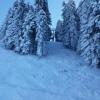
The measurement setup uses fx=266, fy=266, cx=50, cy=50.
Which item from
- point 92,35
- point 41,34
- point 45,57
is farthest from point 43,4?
point 92,35

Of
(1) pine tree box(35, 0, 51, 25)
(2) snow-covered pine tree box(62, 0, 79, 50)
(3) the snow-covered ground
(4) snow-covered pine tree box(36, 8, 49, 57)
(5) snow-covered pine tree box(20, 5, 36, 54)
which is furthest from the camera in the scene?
(2) snow-covered pine tree box(62, 0, 79, 50)

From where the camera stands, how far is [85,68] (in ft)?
101

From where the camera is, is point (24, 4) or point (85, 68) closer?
point (85, 68)

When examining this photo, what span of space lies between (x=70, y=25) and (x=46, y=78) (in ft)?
53.5

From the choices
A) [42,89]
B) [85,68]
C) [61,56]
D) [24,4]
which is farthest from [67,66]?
[24,4]

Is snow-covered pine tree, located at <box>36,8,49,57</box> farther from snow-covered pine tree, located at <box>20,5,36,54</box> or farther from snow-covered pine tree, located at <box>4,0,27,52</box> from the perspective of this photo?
snow-covered pine tree, located at <box>4,0,27,52</box>

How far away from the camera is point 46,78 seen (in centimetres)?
2708

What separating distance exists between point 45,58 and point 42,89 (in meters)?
9.74

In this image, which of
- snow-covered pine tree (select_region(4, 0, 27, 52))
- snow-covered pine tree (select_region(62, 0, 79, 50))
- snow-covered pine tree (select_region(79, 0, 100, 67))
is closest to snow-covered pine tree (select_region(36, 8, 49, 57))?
snow-covered pine tree (select_region(4, 0, 27, 52))

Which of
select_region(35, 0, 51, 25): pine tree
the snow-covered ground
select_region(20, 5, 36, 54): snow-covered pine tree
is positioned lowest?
the snow-covered ground

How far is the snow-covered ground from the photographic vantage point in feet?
75.2

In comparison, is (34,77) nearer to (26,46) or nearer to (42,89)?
(42,89)

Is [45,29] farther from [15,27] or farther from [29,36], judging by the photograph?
[15,27]

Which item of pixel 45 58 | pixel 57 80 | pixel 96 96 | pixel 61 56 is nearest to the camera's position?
pixel 96 96
